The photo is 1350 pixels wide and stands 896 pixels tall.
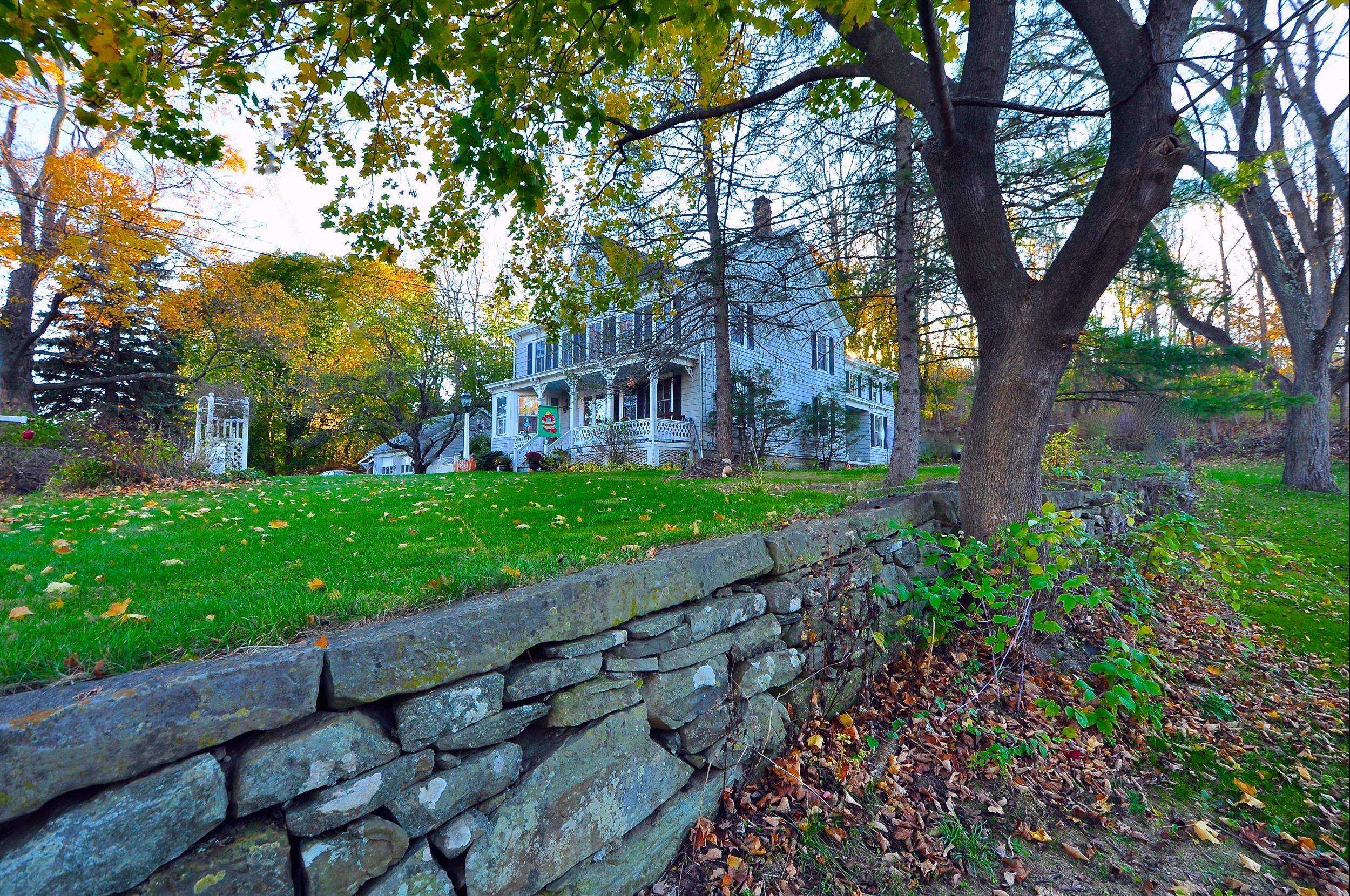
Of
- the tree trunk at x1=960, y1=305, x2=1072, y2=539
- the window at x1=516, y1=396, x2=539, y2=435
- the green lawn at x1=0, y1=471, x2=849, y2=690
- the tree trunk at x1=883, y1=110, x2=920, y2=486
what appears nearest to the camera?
the green lawn at x1=0, y1=471, x2=849, y2=690

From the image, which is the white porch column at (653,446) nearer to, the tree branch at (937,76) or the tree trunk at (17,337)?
the tree branch at (937,76)

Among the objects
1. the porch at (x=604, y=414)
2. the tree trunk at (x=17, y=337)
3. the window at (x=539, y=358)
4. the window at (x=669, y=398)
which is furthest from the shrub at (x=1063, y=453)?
the tree trunk at (x=17, y=337)

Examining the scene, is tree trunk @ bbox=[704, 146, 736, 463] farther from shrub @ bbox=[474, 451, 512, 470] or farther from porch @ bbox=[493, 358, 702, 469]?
shrub @ bbox=[474, 451, 512, 470]

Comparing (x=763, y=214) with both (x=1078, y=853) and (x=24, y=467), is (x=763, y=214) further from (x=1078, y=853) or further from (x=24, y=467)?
(x=24, y=467)

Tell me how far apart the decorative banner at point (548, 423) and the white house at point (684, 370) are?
0.51ft

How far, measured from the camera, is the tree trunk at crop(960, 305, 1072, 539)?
3889 mm

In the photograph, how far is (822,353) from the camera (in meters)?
19.2

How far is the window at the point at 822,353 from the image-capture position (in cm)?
1894

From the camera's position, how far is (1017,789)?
2.96m

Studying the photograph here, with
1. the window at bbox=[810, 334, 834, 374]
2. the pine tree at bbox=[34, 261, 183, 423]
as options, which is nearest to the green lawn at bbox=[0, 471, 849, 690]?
the pine tree at bbox=[34, 261, 183, 423]

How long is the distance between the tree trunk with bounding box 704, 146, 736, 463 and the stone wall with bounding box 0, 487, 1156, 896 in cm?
663

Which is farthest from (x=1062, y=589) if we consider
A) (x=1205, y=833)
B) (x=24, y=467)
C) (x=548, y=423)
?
(x=548, y=423)

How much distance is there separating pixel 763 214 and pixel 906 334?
3245 mm

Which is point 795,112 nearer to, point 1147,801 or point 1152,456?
point 1147,801
